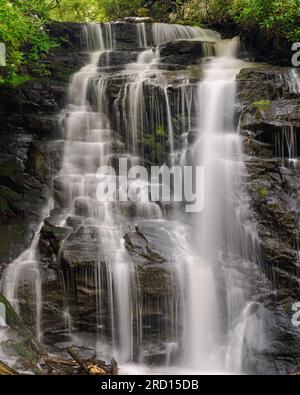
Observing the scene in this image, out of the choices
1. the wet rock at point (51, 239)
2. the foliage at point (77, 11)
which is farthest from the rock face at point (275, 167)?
the foliage at point (77, 11)

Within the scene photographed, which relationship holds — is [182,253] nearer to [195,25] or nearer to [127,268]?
[127,268]

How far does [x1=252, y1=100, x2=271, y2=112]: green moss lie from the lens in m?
9.20

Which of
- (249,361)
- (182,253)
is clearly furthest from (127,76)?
(249,361)

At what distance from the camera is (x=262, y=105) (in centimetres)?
926

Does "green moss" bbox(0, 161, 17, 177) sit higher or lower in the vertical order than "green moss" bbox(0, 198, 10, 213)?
higher

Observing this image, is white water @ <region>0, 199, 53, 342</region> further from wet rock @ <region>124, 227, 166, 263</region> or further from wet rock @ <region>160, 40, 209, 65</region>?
wet rock @ <region>160, 40, 209, 65</region>

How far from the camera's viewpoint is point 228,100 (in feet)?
34.0

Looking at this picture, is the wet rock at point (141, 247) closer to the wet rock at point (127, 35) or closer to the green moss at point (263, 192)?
the green moss at point (263, 192)

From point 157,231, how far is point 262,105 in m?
3.72

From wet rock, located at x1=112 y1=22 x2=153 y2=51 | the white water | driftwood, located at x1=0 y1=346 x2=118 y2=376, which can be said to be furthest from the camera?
wet rock, located at x1=112 y1=22 x2=153 y2=51

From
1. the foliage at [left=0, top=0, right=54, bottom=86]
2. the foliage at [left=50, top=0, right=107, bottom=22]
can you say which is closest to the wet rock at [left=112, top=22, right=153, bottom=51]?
the foliage at [left=0, top=0, right=54, bottom=86]

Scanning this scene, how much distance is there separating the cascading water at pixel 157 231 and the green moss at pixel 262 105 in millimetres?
770

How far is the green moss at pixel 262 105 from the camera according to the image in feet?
30.2

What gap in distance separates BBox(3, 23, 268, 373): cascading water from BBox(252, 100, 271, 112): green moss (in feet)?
2.52
